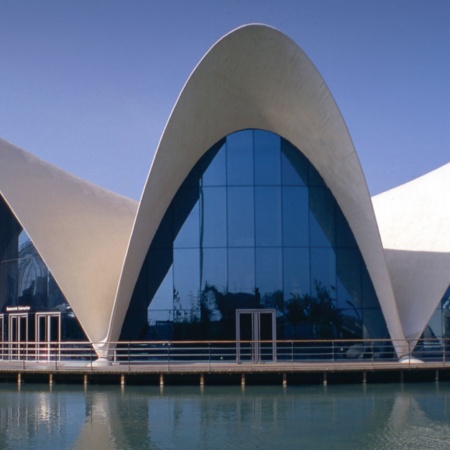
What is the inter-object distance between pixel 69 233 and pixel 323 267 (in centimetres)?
797

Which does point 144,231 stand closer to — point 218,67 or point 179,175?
point 179,175

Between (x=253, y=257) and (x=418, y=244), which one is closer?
(x=253, y=257)

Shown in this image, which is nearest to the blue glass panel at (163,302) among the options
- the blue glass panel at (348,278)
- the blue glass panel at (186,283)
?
the blue glass panel at (186,283)

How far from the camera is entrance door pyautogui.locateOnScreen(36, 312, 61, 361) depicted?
23.4 metres

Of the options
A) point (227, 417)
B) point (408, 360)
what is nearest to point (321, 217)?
point (408, 360)

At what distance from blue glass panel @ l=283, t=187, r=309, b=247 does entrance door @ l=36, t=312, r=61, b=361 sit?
762 cm

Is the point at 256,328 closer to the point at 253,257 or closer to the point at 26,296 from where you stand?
the point at 253,257

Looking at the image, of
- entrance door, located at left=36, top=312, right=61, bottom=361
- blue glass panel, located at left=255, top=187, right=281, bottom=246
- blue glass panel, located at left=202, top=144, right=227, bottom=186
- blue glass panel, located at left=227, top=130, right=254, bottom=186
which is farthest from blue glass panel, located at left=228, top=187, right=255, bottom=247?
entrance door, located at left=36, top=312, right=61, bottom=361

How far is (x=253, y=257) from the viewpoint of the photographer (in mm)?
22984

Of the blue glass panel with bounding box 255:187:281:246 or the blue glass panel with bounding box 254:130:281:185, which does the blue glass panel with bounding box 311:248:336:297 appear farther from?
the blue glass panel with bounding box 254:130:281:185

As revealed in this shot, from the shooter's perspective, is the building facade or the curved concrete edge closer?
the curved concrete edge

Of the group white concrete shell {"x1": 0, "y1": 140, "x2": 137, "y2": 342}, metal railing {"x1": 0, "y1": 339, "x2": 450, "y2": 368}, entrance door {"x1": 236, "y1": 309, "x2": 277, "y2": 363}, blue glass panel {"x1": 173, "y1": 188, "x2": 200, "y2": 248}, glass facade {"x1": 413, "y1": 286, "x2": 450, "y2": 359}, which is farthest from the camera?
blue glass panel {"x1": 173, "y1": 188, "x2": 200, "y2": 248}

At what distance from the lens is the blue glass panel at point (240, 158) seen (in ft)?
76.8

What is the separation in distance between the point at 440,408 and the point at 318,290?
8.04 m
